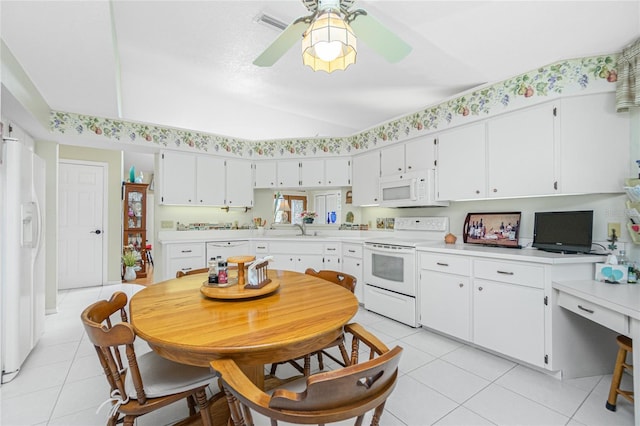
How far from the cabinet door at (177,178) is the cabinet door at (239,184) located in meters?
0.53

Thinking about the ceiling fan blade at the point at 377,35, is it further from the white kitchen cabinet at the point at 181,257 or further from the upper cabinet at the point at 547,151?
the white kitchen cabinet at the point at 181,257

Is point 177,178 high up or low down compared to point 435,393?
up

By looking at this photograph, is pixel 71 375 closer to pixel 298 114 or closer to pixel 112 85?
pixel 112 85

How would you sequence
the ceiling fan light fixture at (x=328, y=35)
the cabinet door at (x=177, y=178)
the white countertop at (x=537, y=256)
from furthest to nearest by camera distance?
the cabinet door at (x=177, y=178), the white countertop at (x=537, y=256), the ceiling fan light fixture at (x=328, y=35)

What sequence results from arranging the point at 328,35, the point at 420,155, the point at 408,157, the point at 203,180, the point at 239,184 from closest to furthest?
the point at 328,35 < the point at 420,155 < the point at 408,157 < the point at 203,180 < the point at 239,184

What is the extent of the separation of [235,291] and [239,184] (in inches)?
125

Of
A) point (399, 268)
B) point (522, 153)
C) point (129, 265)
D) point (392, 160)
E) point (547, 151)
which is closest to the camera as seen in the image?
point (547, 151)

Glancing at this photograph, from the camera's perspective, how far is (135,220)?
6074mm

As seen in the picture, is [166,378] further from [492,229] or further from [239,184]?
[239,184]

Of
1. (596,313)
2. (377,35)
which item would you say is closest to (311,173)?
(377,35)

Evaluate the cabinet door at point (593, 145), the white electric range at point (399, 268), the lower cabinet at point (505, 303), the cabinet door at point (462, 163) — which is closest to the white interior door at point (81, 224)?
the white electric range at point (399, 268)

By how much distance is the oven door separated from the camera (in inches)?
119

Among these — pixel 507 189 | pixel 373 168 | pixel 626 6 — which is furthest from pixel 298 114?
pixel 626 6

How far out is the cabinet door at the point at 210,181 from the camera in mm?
4242
